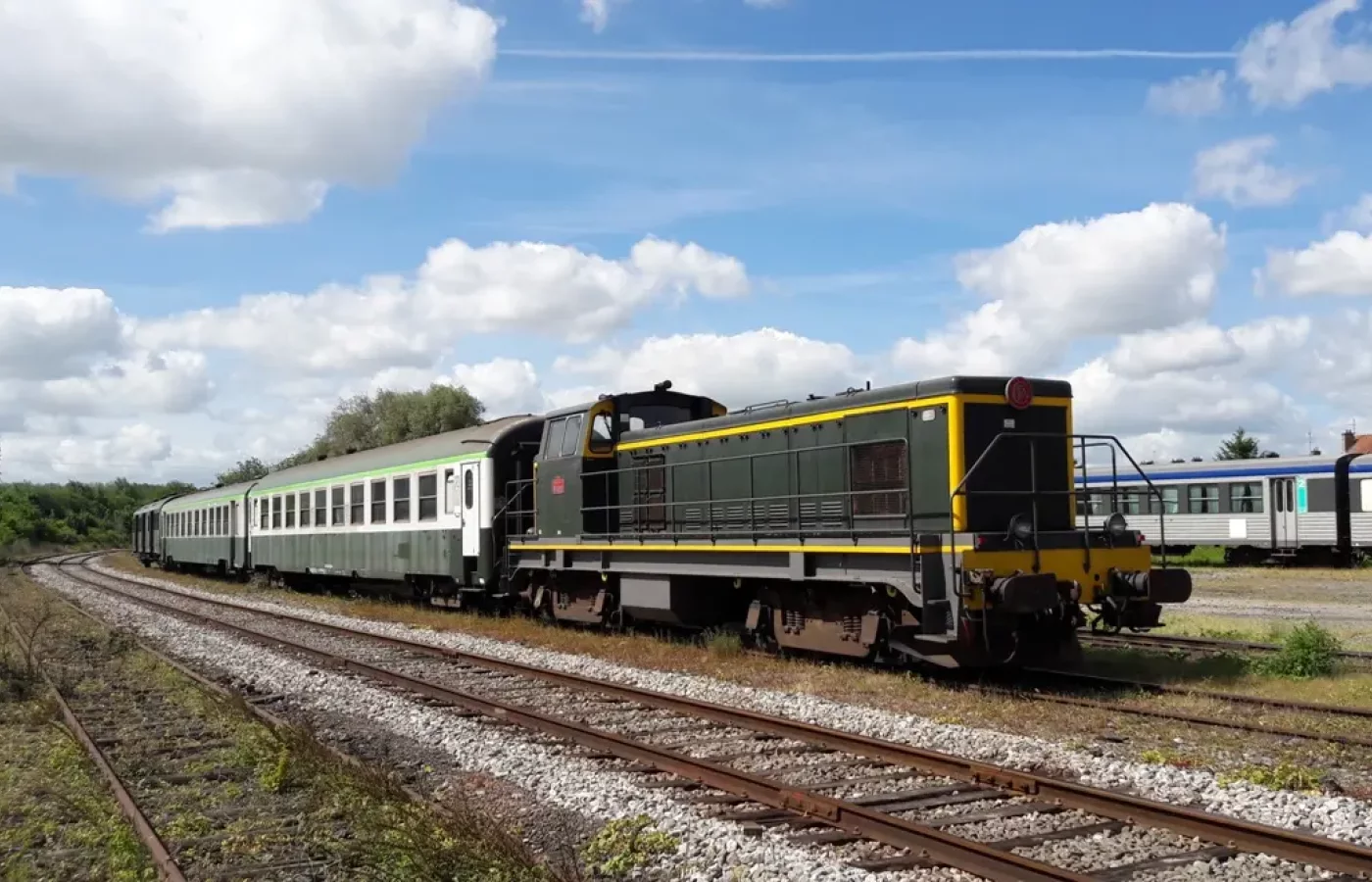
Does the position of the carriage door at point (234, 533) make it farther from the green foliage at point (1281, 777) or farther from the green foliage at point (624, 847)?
the green foliage at point (1281, 777)

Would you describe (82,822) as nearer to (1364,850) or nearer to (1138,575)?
(1364,850)

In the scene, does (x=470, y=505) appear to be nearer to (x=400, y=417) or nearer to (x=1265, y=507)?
(x=1265, y=507)

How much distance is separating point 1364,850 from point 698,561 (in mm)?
8514

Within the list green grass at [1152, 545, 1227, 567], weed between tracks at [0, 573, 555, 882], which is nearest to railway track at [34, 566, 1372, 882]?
weed between tracks at [0, 573, 555, 882]

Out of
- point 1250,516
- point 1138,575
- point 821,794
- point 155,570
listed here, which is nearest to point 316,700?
point 821,794

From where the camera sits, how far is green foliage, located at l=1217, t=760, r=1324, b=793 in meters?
6.55

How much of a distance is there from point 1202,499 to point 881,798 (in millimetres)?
28743

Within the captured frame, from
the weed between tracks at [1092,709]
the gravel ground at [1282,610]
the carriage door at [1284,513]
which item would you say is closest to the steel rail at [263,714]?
the weed between tracks at [1092,709]

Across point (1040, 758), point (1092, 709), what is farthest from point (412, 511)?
point (1040, 758)

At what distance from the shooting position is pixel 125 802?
6.63 m

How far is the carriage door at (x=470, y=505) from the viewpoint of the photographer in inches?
702

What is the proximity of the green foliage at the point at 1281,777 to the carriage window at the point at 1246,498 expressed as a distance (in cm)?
2611

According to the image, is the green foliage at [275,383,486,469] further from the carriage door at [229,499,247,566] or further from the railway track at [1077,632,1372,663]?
the railway track at [1077,632,1372,663]

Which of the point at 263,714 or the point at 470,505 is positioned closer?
the point at 263,714
